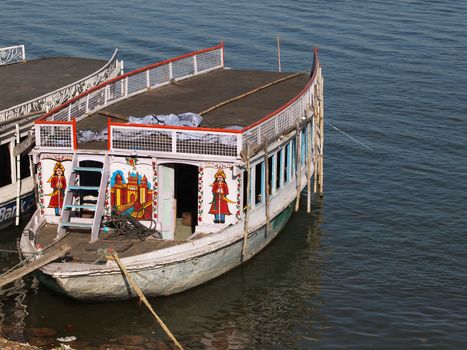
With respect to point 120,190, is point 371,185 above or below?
below

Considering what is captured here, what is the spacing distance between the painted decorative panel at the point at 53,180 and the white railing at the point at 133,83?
0.47 meters

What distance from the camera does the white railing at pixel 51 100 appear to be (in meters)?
32.5

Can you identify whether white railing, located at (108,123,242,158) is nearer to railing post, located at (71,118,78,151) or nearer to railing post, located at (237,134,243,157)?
railing post, located at (237,134,243,157)

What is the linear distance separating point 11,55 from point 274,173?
16566 millimetres

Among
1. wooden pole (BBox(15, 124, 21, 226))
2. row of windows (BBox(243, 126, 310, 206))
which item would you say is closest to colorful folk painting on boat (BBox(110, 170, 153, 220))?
row of windows (BBox(243, 126, 310, 206))

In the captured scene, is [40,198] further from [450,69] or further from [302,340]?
[450,69]

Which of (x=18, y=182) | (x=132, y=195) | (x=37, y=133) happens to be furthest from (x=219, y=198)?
(x=18, y=182)

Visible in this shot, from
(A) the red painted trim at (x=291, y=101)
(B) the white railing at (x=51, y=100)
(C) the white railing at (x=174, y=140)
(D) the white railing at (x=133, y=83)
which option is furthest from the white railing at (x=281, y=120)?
(B) the white railing at (x=51, y=100)

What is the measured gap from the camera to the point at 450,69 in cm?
5734

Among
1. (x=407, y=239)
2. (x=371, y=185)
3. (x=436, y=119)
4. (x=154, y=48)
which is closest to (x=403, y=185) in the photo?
(x=371, y=185)

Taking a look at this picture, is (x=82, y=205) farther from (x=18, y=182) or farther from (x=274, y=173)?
(x=274, y=173)

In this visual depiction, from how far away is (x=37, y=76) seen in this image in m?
39.3

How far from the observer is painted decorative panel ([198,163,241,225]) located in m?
27.9

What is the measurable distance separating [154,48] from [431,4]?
25.4m
